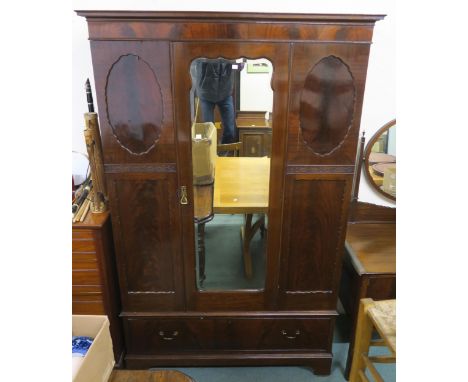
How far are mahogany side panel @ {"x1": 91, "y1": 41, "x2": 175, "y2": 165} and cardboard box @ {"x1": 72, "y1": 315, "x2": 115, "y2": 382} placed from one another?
0.61 m

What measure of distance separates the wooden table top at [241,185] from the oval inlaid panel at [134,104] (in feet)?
1.05

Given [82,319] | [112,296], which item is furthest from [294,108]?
[112,296]

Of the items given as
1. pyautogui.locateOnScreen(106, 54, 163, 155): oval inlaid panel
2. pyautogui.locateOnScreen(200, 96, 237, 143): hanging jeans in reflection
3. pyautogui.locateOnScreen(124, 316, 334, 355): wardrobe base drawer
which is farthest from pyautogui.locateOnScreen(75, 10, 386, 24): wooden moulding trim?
pyautogui.locateOnScreen(124, 316, 334, 355): wardrobe base drawer

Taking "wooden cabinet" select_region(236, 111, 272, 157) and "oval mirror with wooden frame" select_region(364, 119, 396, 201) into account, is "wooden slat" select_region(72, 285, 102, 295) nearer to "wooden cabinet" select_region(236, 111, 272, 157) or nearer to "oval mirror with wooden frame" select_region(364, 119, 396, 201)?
"wooden cabinet" select_region(236, 111, 272, 157)

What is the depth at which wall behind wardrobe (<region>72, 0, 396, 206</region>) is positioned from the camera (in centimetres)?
155

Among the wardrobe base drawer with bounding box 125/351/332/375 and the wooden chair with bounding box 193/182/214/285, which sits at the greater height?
the wooden chair with bounding box 193/182/214/285

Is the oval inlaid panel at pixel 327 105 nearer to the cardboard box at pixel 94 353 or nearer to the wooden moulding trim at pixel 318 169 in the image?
the wooden moulding trim at pixel 318 169

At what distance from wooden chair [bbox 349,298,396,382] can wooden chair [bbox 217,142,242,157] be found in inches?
31.7

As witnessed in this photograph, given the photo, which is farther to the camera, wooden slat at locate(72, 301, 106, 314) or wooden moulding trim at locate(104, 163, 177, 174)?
wooden slat at locate(72, 301, 106, 314)

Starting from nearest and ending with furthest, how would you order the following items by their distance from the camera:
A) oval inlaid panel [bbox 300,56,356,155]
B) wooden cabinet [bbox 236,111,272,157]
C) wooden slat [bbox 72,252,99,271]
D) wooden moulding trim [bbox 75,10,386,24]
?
wooden moulding trim [bbox 75,10,386,24]
oval inlaid panel [bbox 300,56,356,155]
wooden cabinet [bbox 236,111,272,157]
wooden slat [bbox 72,252,99,271]

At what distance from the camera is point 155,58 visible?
1220 millimetres

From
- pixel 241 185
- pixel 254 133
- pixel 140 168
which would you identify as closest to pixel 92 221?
pixel 140 168

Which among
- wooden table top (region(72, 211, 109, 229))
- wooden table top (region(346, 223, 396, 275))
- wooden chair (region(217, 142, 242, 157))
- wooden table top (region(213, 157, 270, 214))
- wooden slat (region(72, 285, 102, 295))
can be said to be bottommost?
wooden slat (region(72, 285, 102, 295))

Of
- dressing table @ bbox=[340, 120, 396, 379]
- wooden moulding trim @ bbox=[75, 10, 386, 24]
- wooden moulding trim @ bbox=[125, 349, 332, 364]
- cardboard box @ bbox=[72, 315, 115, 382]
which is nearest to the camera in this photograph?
cardboard box @ bbox=[72, 315, 115, 382]
